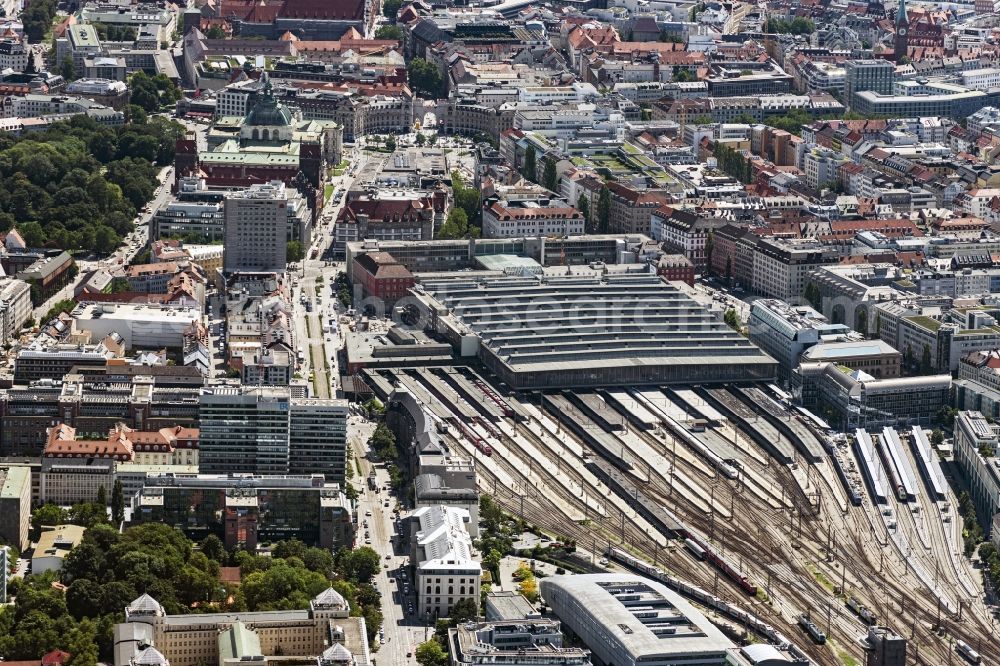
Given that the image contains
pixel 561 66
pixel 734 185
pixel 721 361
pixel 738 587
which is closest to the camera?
pixel 738 587

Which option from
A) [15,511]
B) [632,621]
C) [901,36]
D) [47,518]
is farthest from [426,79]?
[632,621]

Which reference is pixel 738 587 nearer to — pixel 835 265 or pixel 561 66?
pixel 835 265

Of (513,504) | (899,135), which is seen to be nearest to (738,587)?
(513,504)

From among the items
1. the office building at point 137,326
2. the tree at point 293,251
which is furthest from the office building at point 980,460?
the tree at point 293,251

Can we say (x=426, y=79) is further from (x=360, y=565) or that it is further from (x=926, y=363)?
(x=360, y=565)

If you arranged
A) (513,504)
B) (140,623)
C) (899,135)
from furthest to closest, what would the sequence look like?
(899,135)
(513,504)
(140,623)

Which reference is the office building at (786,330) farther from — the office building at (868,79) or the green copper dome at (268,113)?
the office building at (868,79)

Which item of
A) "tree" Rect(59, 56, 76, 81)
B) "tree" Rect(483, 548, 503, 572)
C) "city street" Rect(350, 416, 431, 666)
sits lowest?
"city street" Rect(350, 416, 431, 666)

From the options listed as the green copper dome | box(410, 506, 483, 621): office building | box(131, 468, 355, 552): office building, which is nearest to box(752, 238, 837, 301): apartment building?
the green copper dome

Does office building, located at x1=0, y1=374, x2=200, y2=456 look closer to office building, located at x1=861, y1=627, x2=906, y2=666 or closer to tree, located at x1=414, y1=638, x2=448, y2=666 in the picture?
tree, located at x1=414, y1=638, x2=448, y2=666
